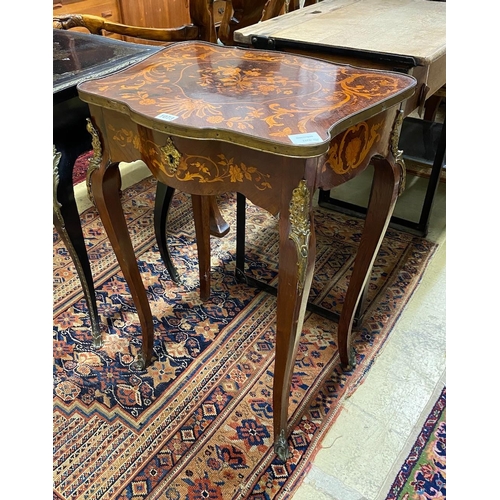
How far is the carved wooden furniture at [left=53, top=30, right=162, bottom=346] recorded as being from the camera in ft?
3.31

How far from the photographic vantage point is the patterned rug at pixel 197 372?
1.00 meters

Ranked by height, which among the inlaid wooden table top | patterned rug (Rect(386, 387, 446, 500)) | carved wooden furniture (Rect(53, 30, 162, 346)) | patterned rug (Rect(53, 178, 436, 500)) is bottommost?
patterned rug (Rect(53, 178, 436, 500))

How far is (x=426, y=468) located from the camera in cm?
100

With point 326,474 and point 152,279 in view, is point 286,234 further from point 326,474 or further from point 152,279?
point 152,279

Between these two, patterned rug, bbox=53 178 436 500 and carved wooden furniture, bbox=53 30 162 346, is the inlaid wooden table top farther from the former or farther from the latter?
patterned rug, bbox=53 178 436 500

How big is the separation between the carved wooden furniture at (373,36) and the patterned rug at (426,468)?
0.76 meters

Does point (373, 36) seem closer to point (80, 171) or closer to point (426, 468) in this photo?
point (426, 468)

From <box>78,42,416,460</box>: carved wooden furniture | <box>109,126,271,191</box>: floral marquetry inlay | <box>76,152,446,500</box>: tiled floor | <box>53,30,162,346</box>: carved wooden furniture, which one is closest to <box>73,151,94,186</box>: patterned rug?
<box>53,30,162,346</box>: carved wooden furniture

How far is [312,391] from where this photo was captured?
1175 mm

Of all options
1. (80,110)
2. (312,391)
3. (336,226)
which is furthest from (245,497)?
(336,226)

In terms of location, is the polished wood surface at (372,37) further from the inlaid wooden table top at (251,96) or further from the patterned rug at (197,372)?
the patterned rug at (197,372)

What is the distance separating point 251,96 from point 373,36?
0.66 m

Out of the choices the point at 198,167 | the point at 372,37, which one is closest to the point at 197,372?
the point at 198,167

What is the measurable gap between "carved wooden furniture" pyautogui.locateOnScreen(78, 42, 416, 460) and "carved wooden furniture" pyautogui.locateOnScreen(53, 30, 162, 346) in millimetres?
151
